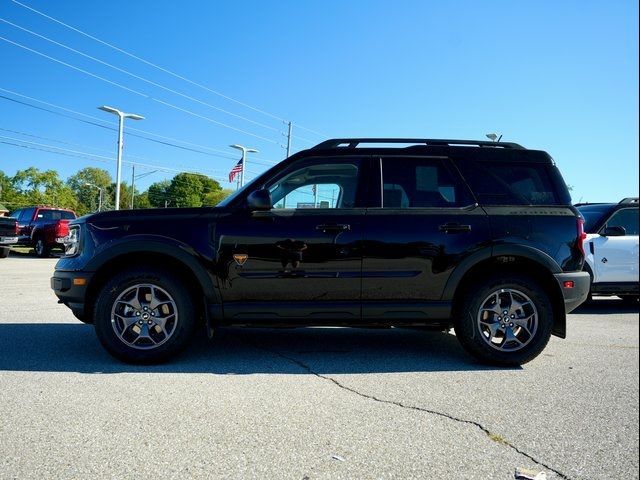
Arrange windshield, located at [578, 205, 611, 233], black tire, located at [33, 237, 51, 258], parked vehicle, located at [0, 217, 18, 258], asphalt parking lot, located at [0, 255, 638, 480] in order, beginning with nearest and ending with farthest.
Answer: asphalt parking lot, located at [0, 255, 638, 480] < windshield, located at [578, 205, 611, 233] < parked vehicle, located at [0, 217, 18, 258] < black tire, located at [33, 237, 51, 258]

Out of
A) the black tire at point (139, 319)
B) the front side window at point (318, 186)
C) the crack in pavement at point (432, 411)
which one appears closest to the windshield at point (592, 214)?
the front side window at point (318, 186)

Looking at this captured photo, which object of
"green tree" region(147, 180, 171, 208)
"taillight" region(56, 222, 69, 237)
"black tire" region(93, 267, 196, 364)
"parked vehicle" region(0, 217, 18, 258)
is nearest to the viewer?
"black tire" region(93, 267, 196, 364)

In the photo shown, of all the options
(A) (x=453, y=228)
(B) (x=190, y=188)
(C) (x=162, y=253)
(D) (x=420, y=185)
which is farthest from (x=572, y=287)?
(B) (x=190, y=188)

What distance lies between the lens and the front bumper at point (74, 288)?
4.46m

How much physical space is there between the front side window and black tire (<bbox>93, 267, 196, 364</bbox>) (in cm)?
125

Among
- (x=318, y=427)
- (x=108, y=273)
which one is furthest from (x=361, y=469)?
(x=108, y=273)

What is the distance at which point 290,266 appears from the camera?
14.7 feet

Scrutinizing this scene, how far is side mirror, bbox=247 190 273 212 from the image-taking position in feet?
14.6

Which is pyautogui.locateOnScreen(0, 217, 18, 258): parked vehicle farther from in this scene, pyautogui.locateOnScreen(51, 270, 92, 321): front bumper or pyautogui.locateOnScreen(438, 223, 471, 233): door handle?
pyautogui.locateOnScreen(438, 223, 471, 233): door handle

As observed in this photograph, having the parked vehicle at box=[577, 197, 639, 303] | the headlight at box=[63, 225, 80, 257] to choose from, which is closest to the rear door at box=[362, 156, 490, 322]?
the headlight at box=[63, 225, 80, 257]

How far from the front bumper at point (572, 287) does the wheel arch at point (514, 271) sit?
0.12 feet

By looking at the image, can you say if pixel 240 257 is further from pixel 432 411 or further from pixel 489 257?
pixel 489 257

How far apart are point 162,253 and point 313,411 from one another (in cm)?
202

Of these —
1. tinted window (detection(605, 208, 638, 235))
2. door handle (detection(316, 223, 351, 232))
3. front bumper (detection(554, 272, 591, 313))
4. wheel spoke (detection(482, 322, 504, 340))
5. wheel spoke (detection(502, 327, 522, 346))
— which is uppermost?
tinted window (detection(605, 208, 638, 235))
